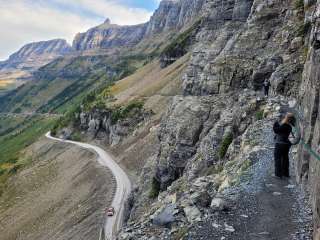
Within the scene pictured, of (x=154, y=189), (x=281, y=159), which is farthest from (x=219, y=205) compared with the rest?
(x=154, y=189)

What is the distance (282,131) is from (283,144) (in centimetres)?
59

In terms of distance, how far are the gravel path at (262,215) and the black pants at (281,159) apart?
342mm

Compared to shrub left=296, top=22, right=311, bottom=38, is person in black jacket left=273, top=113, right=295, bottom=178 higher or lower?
lower

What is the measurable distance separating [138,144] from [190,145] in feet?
155

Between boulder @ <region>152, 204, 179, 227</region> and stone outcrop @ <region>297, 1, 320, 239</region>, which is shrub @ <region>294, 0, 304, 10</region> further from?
boulder @ <region>152, 204, 179, 227</region>

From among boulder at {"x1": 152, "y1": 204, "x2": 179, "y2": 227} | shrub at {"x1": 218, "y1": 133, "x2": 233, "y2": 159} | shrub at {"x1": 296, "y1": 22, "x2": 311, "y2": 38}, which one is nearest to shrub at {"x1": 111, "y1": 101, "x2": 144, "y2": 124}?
shrub at {"x1": 296, "y1": 22, "x2": 311, "y2": 38}

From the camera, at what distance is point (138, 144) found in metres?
91.8

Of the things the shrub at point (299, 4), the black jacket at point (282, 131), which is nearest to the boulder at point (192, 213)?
the black jacket at point (282, 131)

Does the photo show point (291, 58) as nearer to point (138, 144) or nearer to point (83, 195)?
point (83, 195)

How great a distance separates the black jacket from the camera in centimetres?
1959

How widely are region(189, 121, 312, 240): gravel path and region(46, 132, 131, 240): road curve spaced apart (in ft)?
55.8

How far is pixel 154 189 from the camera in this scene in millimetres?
49031

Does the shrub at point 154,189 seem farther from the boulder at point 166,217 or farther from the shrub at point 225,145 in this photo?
the boulder at point 166,217

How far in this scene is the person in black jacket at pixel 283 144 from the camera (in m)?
19.6
